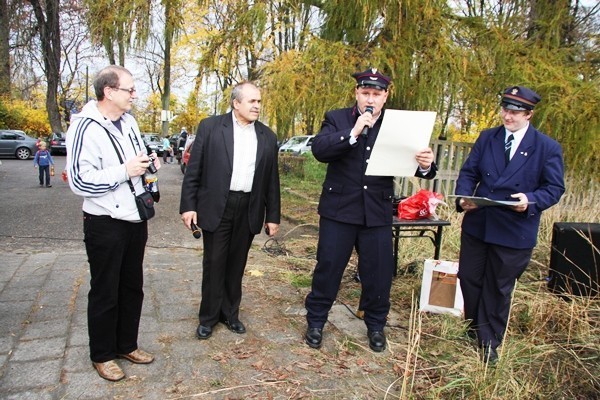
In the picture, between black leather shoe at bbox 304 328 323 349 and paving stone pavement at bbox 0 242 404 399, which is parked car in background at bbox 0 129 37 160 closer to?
paving stone pavement at bbox 0 242 404 399

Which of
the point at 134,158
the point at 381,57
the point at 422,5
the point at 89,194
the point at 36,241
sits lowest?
the point at 36,241

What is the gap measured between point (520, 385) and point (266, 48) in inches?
208

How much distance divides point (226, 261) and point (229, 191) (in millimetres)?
549

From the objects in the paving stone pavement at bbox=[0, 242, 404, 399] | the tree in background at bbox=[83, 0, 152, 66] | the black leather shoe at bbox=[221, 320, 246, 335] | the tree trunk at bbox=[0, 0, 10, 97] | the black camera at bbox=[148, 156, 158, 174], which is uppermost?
the tree trunk at bbox=[0, 0, 10, 97]

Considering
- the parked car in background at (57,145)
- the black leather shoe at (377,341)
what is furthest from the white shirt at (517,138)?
the parked car in background at (57,145)

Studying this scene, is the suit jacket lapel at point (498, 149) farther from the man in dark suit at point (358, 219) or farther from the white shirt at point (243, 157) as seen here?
the white shirt at point (243, 157)

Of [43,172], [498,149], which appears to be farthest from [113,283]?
[43,172]

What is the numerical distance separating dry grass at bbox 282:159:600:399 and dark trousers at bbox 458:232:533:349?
0.42 ft

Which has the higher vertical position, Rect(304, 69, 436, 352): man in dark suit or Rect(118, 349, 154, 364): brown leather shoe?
Rect(304, 69, 436, 352): man in dark suit

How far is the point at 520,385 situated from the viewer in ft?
8.98

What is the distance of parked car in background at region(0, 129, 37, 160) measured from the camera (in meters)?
20.2

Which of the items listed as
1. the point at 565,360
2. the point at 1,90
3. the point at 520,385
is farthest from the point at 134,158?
the point at 1,90

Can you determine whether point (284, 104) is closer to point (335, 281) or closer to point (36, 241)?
point (335, 281)

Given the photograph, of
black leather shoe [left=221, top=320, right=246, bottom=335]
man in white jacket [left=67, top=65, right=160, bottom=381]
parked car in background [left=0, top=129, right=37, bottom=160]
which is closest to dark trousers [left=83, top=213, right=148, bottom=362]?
man in white jacket [left=67, top=65, right=160, bottom=381]
